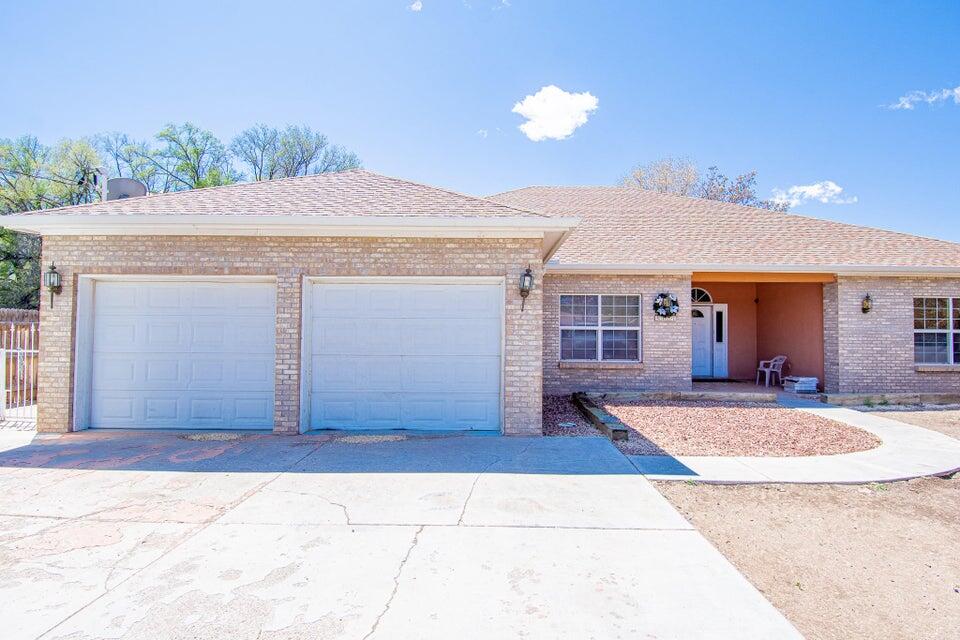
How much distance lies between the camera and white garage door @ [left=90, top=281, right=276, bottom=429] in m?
7.66

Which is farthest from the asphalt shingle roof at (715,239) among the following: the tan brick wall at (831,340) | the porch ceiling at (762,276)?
the tan brick wall at (831,340)

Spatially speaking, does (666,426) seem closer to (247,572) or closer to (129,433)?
(247,572)

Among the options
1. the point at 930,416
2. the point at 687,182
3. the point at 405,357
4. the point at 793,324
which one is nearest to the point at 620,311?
the point at 793,324

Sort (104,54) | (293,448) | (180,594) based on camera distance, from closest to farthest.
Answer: (180,594)
(293,448)
(104,54)

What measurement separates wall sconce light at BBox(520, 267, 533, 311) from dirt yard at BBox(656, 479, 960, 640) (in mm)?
3185

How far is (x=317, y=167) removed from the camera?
3155 centimetres

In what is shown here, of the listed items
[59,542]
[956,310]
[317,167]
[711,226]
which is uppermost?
[317,167]

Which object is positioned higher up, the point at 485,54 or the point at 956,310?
the point at 485,54

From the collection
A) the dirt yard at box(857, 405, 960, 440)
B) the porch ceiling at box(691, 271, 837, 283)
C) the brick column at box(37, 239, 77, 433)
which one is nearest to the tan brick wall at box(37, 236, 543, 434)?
the brick column at box(37, 239, 77, 433)

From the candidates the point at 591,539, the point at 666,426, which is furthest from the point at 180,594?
the point at 666,426

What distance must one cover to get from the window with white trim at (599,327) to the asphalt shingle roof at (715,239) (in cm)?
101

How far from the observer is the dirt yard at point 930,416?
8.46 meters

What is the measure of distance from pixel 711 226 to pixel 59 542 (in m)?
14.4

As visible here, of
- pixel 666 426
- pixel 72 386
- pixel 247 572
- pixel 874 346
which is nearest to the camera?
pixel 247 572
